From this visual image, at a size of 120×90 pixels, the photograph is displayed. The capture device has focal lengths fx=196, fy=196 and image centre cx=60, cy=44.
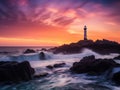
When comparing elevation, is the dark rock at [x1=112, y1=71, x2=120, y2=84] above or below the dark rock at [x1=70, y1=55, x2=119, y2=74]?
below

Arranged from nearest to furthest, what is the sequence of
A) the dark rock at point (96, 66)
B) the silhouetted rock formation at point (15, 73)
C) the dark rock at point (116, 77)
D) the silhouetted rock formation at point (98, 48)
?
the dark rock at point (116, 77), the silhouetted rock formation at point (15, 73), the dark rock at point (96, 66), the silhouetted rock formation at point (98, 48)

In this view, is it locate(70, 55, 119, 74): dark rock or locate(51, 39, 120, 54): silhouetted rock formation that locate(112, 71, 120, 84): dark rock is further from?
locate(51, 39, 120, 54): silhouetted rock formation

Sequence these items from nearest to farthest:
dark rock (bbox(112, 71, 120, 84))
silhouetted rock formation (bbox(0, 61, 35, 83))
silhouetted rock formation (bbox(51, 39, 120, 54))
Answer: dark rock (bbox(112, 71, 120, 84)) < silhouetted rock formation (bbox(0, 61, 35, 83)) < silhouetted rock formation (bbox(51, 39, 120, 54))

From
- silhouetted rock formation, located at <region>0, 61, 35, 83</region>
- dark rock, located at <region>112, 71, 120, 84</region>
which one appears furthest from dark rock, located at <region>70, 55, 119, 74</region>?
silhouetted rock formation, located at <region>0, 61, 35, 83</region>

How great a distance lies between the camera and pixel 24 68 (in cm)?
1417

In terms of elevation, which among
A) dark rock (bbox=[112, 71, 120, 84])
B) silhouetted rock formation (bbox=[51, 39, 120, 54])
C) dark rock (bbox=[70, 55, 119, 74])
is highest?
silhouetted rock formation (bbox=[51, 39, 120, 54])

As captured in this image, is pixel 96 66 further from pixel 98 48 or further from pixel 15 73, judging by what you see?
pixel 98 48

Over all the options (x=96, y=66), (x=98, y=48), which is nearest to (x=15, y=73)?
(x=96, y=66)

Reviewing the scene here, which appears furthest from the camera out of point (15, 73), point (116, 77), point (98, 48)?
point (98, 48)

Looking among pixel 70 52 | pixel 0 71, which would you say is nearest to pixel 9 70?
pixel 0 71

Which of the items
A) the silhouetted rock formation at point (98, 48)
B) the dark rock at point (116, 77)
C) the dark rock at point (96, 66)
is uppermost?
the silhouetted rock formation at point (98, 48)

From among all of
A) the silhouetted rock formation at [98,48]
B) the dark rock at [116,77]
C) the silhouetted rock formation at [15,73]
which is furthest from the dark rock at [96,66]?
the silhouetted rock formation at [98,48]

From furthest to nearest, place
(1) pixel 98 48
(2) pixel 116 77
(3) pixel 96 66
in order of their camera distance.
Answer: (1) pixel 98 48 < (3) pixel 96 66 < (2) pixel 116 77

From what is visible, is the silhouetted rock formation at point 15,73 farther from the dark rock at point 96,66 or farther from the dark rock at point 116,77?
the dark rock at point 116,77
